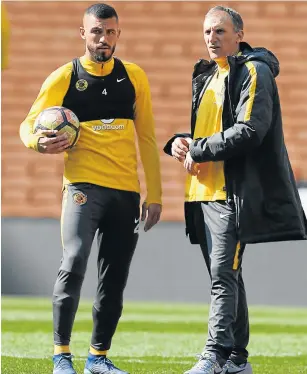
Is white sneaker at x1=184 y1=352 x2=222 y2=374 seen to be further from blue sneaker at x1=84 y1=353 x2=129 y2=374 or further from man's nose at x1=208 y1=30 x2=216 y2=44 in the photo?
man's nose at x1=208 y1=30 x2=216 y2=44

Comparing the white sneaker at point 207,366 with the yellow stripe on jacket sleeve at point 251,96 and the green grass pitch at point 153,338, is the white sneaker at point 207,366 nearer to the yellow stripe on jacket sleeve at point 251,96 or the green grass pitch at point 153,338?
the green grass pitch at point 153,338

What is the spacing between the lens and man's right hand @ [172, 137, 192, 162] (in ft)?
20.4

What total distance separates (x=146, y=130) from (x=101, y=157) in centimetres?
44

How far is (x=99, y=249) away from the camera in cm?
652

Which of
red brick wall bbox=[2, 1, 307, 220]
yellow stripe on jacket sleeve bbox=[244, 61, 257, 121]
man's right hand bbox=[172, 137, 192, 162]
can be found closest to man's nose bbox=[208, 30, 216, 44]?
yellow stripe on jacket sleeve bbox=[244, 61, 257, 121]

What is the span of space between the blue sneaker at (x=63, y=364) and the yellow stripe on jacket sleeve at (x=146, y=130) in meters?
1.11

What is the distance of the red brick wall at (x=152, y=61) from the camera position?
52.1 feet

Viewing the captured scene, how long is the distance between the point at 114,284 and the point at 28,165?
32.9ft

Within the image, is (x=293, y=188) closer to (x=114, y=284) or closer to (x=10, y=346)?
(x=114, y=284)

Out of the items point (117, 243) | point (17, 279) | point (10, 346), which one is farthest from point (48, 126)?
point (17, 279)

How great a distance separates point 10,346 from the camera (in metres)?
8.41

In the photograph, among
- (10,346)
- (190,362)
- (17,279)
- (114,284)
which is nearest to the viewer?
(114,284)

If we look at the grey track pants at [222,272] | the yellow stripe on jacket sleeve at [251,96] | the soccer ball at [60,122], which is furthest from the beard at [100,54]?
the grey track pants at [222,272]

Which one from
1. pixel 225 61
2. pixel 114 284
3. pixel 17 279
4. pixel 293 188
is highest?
pixel 225 61
